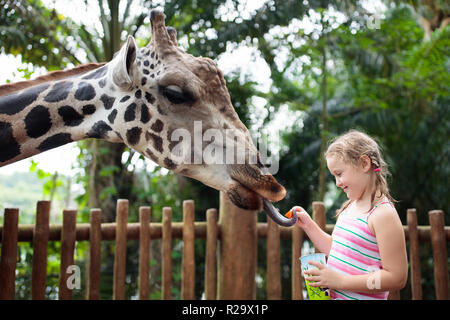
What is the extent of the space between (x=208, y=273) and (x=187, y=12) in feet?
10.1

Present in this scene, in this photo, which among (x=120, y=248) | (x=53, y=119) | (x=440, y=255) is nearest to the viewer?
(x=53, y=119)

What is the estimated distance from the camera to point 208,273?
127 inches

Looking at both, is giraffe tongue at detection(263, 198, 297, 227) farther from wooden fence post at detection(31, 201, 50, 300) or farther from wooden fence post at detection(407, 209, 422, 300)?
wooden fence post at detection(407, 209, 422, 300)

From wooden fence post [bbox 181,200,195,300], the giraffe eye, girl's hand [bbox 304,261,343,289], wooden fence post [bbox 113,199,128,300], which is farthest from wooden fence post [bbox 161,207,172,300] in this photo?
girl's hand [bbox 304,261,343,289]

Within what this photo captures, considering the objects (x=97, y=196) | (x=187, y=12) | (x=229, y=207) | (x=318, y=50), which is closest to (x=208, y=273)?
(x=229, y=207)

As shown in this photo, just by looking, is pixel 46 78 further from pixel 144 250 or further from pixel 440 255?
pixel 440 255

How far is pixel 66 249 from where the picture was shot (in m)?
2.86

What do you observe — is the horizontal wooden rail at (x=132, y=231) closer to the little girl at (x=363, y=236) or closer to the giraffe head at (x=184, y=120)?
the giraffe head at (x=184, y=120)

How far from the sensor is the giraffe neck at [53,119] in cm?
178

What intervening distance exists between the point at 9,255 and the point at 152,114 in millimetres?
1760

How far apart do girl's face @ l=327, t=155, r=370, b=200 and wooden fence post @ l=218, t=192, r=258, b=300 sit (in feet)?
5.68

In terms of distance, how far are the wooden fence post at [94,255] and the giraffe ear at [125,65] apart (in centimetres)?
152

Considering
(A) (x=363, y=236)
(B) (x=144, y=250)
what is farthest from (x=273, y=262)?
(A) (x=363, y=236)
